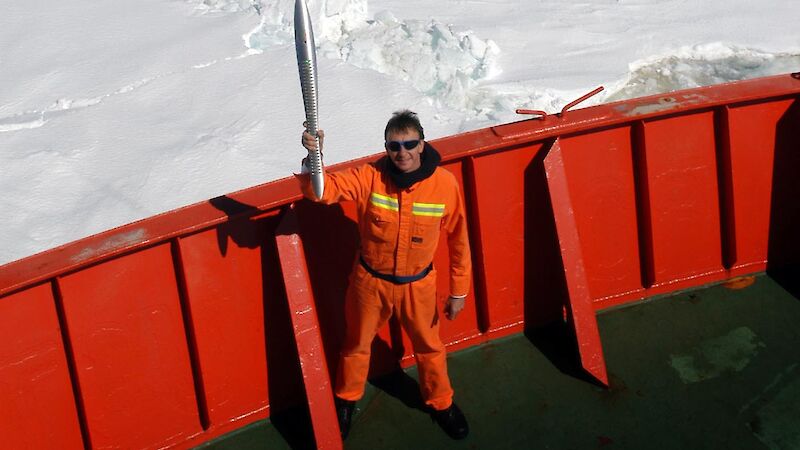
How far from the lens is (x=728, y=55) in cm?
730

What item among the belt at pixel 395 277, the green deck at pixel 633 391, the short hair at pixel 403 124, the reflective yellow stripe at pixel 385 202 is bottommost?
the green deck at pixel 633 391

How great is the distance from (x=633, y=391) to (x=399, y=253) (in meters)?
1.35

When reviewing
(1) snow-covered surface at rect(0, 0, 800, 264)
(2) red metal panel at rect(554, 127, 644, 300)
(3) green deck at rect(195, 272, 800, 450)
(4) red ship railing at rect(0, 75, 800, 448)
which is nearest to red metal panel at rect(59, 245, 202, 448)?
(4) red ship railing at rect(0, 75, 800, 448)

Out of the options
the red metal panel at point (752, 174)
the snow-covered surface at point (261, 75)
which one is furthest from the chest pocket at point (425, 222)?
the snow-covered surface at point (261, 75)

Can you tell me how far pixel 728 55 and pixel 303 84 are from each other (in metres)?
5.66

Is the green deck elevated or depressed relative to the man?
depressed

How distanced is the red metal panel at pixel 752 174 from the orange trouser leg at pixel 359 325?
195cm

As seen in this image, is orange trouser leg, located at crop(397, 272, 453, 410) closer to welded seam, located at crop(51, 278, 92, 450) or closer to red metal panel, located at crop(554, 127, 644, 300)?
red metal panel, located at crop(554, 127, 644, 300)

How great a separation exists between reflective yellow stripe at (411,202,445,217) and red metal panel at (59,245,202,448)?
40.0 inches

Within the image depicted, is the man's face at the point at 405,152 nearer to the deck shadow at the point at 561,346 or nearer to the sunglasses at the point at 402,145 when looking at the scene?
the sunglasses at the point at 402,145

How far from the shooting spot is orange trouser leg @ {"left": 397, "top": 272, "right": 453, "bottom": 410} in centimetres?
331

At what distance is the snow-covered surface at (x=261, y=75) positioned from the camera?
570cm

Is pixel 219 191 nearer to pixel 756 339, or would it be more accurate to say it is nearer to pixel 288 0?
pixel 288 0

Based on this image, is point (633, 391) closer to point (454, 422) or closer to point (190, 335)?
point (454, 422)
